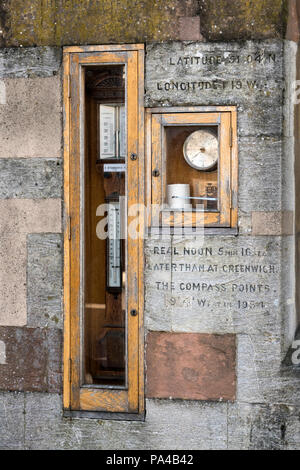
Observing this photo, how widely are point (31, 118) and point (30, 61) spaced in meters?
0.46

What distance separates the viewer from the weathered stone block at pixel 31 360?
479cm

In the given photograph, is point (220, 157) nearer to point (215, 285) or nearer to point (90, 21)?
point (215, 285)

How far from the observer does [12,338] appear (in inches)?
191

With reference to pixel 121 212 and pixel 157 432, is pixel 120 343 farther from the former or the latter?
pixel 121 212

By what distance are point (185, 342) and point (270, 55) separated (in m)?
2.32

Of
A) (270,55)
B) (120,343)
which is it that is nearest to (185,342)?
(120,343)

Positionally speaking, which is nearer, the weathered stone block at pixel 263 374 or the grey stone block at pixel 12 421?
the weathered stone block at pixel 263 374

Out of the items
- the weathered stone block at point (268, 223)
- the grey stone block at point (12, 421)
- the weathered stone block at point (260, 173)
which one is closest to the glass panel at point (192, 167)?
the weathered stone block at point (260, 173)

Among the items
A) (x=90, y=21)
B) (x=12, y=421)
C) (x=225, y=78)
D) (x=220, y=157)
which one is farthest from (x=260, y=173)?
(x=12, y=421)

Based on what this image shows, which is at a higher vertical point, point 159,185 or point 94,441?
point 159,185

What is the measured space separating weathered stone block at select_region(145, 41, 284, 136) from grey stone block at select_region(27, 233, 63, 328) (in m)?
1.42

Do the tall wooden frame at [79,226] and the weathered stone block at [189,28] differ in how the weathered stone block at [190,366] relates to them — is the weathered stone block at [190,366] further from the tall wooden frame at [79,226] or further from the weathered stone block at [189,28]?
the weathered stone block at [189,28]

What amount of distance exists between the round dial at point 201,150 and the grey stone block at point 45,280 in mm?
1236
